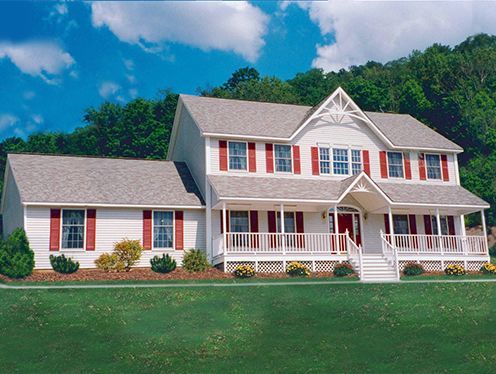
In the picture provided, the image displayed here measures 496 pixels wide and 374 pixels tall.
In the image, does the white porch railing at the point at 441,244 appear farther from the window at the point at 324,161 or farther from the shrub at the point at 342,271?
the window at the point at 324,161

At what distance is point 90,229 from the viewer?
30062 mm

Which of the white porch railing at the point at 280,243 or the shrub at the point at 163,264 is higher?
the white porch railing at the point at 280,243

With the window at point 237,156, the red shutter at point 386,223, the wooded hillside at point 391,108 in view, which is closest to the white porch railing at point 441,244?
the red shutter at point 386,223

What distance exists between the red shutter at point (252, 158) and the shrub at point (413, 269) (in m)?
9.09

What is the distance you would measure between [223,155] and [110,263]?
806 centimetres

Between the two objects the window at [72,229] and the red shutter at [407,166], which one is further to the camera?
the red shutter at [407,166]

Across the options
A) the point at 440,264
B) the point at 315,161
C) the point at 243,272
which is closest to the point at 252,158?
the point at 315,161

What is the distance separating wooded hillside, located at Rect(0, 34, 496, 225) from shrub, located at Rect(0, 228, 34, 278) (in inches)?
1184

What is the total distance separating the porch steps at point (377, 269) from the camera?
2953cm

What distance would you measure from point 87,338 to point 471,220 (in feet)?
117

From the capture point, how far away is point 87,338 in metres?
Answer: 17.8

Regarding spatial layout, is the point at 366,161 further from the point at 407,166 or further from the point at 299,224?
the point at 299,224

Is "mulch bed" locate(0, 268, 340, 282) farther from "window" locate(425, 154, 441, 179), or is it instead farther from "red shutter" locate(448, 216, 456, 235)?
"window" locate(425, 154, 441, 179)

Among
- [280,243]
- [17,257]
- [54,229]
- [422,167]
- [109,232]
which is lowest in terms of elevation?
[17,257]
